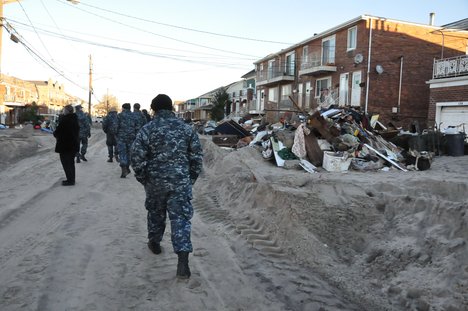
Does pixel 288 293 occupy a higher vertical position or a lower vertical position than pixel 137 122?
lower

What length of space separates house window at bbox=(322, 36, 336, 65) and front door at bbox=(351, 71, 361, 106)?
130 inches

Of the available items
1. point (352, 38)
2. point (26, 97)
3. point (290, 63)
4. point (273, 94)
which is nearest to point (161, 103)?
point (352, 38)

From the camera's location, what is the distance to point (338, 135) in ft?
48.1

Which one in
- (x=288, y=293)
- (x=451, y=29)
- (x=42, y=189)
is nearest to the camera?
(x=288, y=293)

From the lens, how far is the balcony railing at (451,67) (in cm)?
2069

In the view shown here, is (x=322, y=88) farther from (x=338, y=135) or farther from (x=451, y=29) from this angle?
(x=338, y=135)

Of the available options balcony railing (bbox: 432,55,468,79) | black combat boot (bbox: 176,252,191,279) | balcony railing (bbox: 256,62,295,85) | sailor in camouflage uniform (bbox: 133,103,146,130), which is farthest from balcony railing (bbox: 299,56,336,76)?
black combat boot (bbox: 176,252,191,279)

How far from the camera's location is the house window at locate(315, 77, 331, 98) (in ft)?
105

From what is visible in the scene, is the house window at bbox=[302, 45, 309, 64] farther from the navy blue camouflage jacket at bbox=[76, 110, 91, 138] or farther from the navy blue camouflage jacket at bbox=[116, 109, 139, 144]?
the navy blue camouflage jacket at bbox=[116, 109, 139, 144]

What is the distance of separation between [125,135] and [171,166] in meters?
6.85

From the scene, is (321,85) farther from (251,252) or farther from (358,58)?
(251,252)

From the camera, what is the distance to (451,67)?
2148 cm

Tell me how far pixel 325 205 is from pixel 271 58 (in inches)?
1543

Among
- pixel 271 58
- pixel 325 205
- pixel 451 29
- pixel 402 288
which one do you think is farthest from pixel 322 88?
pixel 402 288
